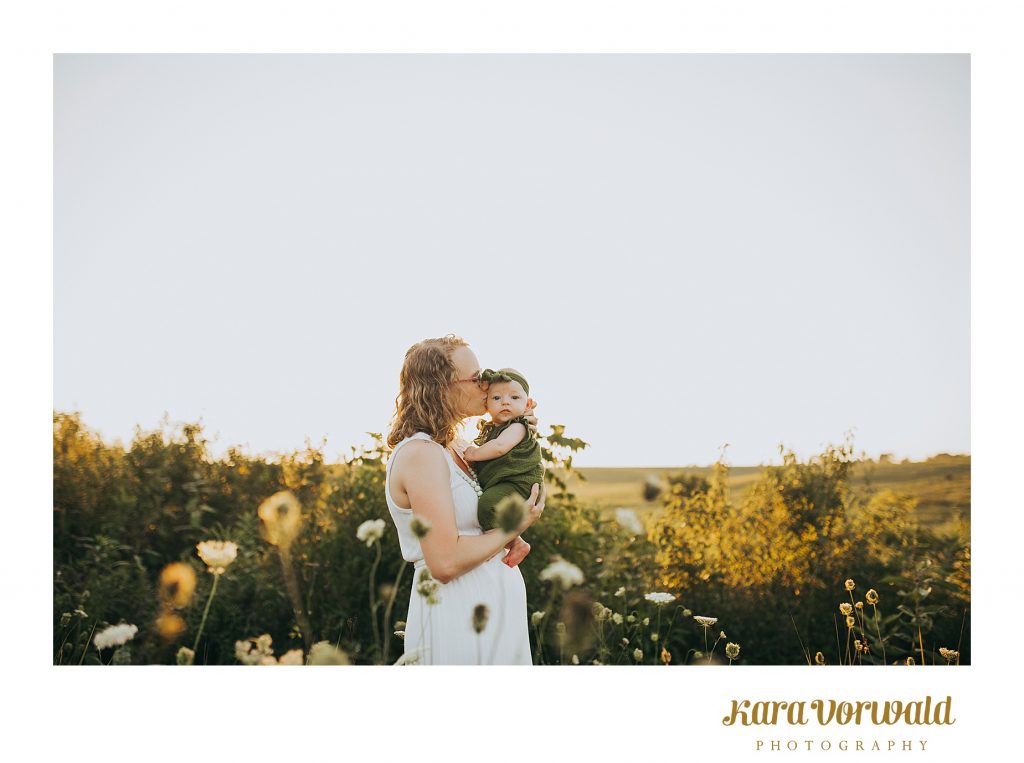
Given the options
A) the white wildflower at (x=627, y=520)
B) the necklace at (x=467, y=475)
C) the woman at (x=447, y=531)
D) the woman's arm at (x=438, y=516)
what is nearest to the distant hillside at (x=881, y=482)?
the white wildflower at (x=627, y=520)

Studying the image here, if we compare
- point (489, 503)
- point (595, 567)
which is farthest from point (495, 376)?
point (595, 567)

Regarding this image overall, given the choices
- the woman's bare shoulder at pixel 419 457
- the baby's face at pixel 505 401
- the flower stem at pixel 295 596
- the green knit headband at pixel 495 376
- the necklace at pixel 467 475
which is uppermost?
the green knit headband at pixel 495 376

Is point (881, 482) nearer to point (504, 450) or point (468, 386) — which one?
Result: point (504, 450)

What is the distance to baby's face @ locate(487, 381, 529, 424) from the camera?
2.97 meters

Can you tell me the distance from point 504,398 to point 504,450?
0.24 metres

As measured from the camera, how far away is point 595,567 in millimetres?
4051

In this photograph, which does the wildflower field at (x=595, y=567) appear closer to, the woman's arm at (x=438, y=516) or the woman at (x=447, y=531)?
the woman at (x=447, y=531)

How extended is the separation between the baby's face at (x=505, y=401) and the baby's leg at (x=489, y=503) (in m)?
0.34

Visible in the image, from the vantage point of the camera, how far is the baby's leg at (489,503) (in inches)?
106

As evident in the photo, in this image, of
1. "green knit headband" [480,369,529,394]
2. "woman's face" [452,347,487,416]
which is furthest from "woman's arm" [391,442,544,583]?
"green knit headband" [480,369,529,394]
